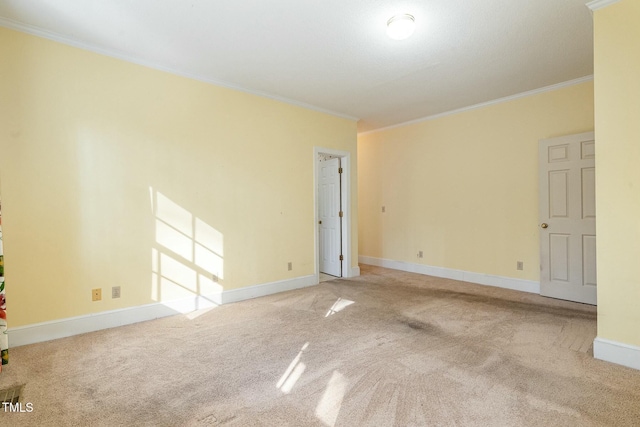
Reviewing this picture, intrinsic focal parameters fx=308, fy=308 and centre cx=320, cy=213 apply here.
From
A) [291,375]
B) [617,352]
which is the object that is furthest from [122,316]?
[617,352]

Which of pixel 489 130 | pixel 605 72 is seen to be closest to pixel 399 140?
pixel 489 130

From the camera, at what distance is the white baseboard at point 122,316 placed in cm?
266

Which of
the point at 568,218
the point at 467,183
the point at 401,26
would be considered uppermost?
the point at 401,26

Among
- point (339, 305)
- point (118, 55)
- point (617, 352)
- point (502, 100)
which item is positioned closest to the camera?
point (617, 352)

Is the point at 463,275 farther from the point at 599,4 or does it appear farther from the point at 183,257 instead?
the point at 183,257

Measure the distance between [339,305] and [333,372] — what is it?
156cm

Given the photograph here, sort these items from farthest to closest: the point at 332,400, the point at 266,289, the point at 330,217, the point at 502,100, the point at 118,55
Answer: the point at 330,217 → the point at 502,100 → the point at 266,289 → the point at 118,55 → the point at 332,400

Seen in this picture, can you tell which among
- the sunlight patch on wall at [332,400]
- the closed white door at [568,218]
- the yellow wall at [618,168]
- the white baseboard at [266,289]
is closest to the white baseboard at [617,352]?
the yellow wall at [618,168]

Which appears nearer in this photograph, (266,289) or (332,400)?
(332,400)

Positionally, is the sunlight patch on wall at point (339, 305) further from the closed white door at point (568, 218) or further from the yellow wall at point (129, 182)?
the closed white door at point (568, 218)

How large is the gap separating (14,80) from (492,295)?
5.56m

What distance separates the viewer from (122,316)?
3.09 m

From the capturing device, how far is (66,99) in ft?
9.24

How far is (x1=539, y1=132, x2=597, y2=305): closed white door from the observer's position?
3646 mm
